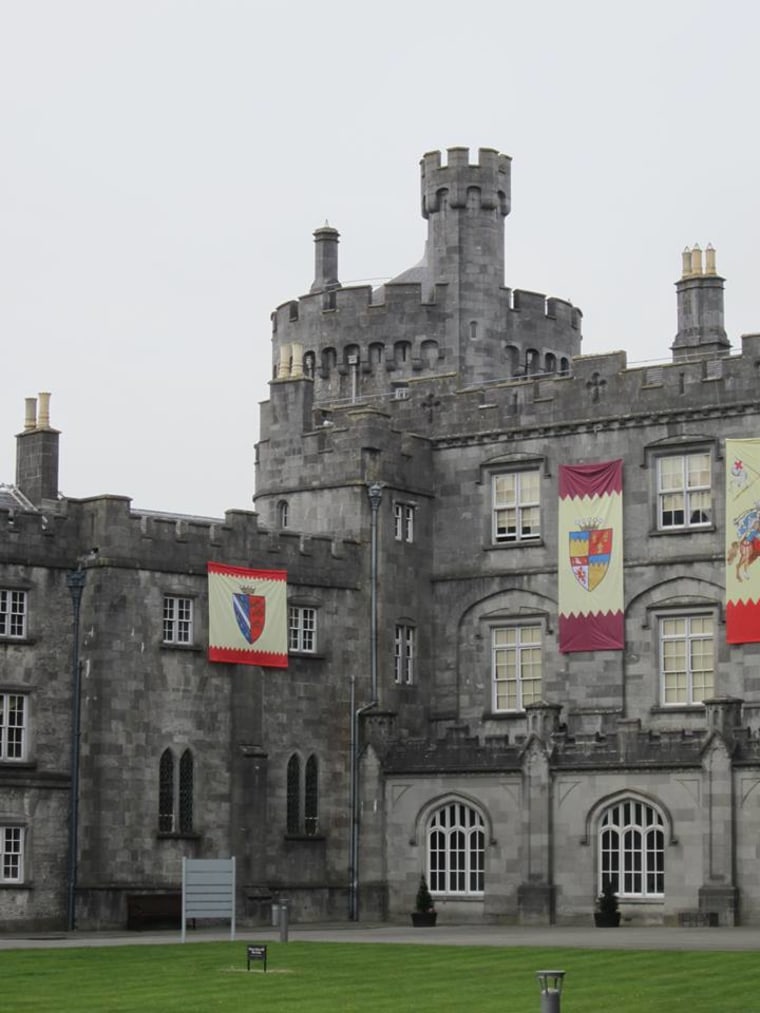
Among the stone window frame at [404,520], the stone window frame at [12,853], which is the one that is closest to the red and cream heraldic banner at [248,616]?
the stone window frame at [404,520]

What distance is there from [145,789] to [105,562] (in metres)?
5.41

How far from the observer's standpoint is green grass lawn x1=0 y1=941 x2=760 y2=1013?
29.2 metres

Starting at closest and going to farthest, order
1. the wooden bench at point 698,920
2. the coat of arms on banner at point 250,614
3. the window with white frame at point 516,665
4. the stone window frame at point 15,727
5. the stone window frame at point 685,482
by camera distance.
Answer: the wooden bench at point 698,920, the stone window frame at point 15,727, the coat of arms on banner at point 250,614, the stone window frame at point 685,482, the window with white frame at point 516,665

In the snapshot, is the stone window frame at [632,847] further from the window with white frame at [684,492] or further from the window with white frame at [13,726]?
the window with white frame at [13,726]

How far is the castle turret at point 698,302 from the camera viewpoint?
200ft

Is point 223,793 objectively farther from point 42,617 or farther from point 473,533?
point 473,533

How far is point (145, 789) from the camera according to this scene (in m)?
52.9

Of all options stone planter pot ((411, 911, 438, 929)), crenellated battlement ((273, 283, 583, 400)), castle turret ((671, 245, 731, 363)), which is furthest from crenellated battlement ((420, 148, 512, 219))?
stone planter pot ((411, 911, 438, 929))

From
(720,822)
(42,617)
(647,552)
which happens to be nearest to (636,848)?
(720,822)

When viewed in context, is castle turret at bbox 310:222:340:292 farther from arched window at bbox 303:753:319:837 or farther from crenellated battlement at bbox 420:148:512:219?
arched window at bbox 303:753:319:837

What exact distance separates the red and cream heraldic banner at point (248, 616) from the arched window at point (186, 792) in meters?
2.52

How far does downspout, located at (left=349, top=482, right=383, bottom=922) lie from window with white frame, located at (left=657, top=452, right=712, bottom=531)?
7.41 metres

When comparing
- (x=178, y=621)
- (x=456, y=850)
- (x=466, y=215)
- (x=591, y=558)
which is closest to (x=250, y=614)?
(x=178, y=621)

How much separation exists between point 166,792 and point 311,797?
4.70 m
